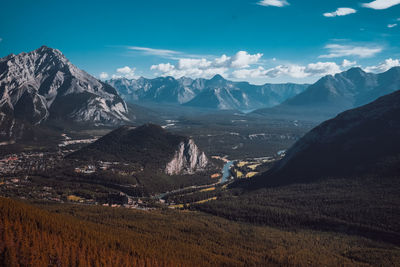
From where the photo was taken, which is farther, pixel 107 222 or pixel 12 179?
pixel 12 179

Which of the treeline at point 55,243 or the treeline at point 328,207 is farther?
the treeline at point 328,207

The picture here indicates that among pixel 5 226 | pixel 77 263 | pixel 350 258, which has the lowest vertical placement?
pixel 350 258

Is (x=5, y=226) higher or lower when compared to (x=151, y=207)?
higher

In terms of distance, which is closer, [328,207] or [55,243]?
[55,243]

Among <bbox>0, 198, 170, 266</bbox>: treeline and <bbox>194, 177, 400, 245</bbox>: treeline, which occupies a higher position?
<bbox>0, 198, 170, 266</bbox>: treeline

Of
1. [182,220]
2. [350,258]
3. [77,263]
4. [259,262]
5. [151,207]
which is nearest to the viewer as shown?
[77,263]

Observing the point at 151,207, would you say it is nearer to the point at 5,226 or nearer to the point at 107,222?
the point at 107,222

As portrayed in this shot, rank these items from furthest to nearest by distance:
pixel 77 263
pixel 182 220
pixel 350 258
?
A: pixel 182 220
pixel 350 258
pixel 77 263

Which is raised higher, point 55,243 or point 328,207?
point 55,243

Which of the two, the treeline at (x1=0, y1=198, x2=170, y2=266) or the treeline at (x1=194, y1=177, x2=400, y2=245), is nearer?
the treeline at (x1=0, y1=198, x2=170, y2=266)

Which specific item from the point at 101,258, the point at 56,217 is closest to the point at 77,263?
the point at 101,258

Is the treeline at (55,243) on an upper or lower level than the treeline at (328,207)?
upper
